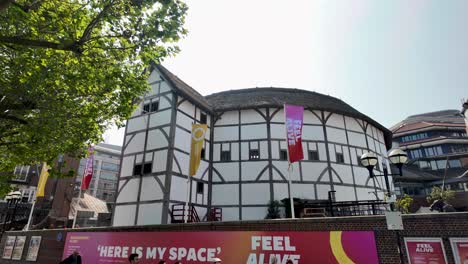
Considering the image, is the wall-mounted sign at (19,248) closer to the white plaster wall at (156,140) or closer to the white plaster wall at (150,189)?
the white plaster wall at (150,189)

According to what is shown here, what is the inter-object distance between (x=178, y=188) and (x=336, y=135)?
507 inches

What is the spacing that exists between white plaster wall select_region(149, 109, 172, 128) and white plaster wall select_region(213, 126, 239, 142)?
4.67m

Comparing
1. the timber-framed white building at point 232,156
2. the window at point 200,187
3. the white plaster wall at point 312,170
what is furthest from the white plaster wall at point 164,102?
the white plaster wall at point 312,170

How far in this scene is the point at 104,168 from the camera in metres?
65.5

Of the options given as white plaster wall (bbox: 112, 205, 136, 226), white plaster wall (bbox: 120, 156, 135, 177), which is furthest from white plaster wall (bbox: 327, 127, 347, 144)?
white plaster wall (bbox: 112, 205, 136, 226)

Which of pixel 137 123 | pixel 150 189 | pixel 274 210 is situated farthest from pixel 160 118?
pixel 274 210

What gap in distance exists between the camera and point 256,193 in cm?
1884

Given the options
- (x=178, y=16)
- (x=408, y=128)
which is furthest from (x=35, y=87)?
(x=408, y=128)

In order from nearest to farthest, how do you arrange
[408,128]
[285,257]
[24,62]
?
[24,62] → [285,257] → [408,128]

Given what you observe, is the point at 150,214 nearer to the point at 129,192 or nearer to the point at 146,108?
the point at 129,192

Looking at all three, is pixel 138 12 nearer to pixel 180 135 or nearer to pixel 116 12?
pixel 116 12

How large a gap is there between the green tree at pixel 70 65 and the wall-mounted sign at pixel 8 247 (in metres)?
9.99

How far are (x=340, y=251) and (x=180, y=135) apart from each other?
12.1 metres

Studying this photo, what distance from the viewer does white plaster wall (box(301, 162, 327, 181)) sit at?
19286 millimetres
